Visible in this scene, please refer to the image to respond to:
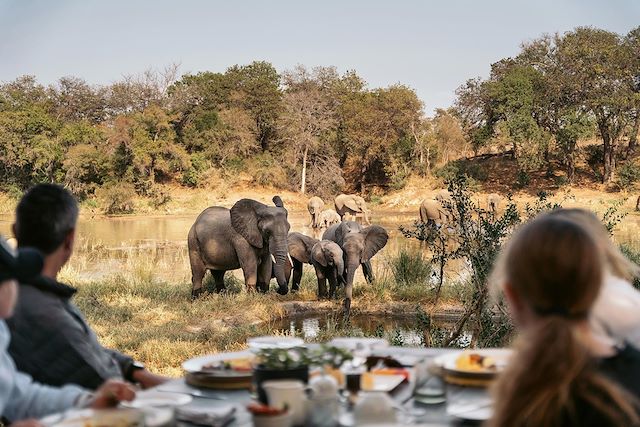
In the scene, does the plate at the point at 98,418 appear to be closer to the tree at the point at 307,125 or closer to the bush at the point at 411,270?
the bush at the point at 411,270

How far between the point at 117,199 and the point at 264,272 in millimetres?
21564

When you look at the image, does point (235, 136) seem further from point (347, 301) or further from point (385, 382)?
point (385, 382)

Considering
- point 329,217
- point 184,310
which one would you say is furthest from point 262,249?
point 329,217

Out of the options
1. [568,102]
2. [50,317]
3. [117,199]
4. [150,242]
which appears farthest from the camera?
[568,102]

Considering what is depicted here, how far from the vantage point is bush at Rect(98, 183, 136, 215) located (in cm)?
3077

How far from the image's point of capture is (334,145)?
123ft

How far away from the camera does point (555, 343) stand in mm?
1383

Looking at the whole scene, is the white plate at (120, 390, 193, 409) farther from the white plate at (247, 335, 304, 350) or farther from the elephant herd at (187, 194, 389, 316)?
the elephant herd at (187, 194, 389, 316)

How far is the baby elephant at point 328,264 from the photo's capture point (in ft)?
32.3

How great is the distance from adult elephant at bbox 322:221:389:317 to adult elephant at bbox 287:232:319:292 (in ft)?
1.34

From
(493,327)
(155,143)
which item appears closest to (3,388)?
(493,327)

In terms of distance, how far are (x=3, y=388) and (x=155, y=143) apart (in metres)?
31.7

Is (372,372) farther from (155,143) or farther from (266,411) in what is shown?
(155,143)

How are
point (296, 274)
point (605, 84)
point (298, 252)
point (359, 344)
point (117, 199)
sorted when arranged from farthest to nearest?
point (117, 199) < point (605, 84) < point (296, 274) < point (298, 252) < point (359, 344)
